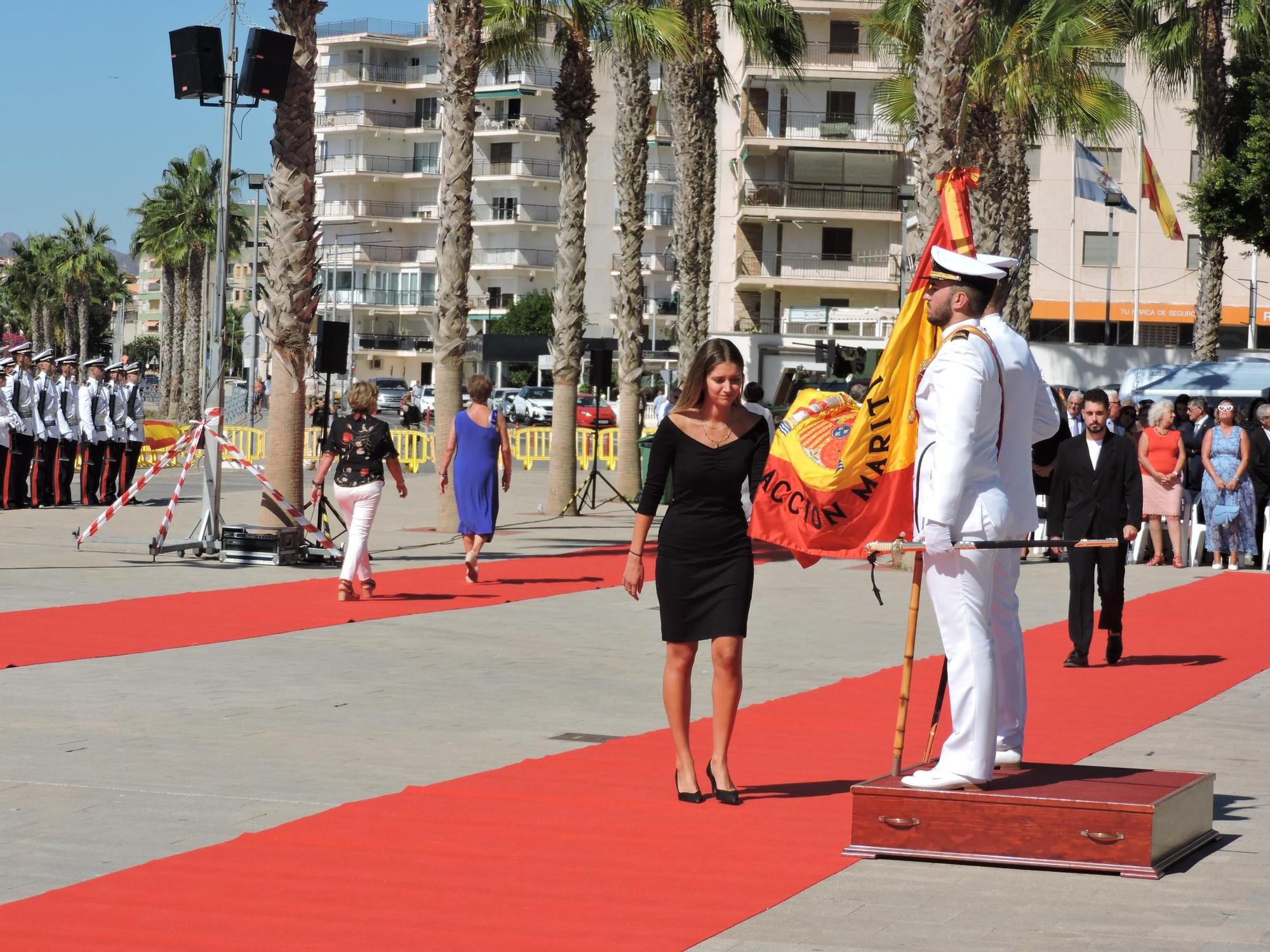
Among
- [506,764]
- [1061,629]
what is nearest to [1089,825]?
[506,764]

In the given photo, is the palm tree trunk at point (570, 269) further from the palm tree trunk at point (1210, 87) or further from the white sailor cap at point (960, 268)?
the white sailor cap at point (960, 268)

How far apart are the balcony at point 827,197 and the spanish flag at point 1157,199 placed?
27881mm

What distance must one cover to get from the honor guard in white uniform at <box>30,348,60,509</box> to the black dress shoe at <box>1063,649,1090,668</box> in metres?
16.9

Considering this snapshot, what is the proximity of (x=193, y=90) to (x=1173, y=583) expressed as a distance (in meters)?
11.3

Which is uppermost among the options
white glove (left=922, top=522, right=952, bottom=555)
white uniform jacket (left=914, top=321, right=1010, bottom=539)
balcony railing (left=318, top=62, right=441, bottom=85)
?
balcony railing (left=318, top=62, right=441, bottom=85)

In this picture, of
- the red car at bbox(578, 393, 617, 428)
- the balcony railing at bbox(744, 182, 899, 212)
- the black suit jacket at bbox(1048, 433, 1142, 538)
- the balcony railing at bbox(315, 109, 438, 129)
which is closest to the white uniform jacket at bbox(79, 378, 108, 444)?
the black suit jacket at bbox(1048, 433, 1142, 538)

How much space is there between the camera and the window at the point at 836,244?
75.6 metres

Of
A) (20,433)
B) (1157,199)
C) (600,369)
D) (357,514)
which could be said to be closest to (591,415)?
(1157,199)

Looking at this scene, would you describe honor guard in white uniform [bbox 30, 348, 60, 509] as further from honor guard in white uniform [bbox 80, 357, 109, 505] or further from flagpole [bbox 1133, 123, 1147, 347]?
flagpole [bbox 1133, 123, 1147, 347]

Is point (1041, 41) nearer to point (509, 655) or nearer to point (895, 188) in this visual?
point (509, 655)

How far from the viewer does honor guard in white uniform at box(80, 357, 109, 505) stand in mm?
25703

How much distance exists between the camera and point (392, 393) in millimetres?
85750

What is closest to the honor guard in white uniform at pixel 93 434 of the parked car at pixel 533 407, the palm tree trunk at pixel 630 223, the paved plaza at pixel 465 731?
the palm tree trunk at pixel 630 223

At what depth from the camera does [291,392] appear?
709 inches
